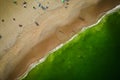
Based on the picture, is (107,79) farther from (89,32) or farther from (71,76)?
(89,32)

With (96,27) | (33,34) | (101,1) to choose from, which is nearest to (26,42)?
(33,34)

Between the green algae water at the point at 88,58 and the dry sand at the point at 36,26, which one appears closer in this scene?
the green algae water at the point at 88,58

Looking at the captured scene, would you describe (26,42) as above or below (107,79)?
above

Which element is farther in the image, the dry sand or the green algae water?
the dry sand

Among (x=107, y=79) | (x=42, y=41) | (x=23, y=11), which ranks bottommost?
(x=107, y=79)

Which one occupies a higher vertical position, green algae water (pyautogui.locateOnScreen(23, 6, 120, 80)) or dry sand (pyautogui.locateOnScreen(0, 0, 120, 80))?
dry sand (pyautogui.locateOnScreen(0, 0, 120, 80))
